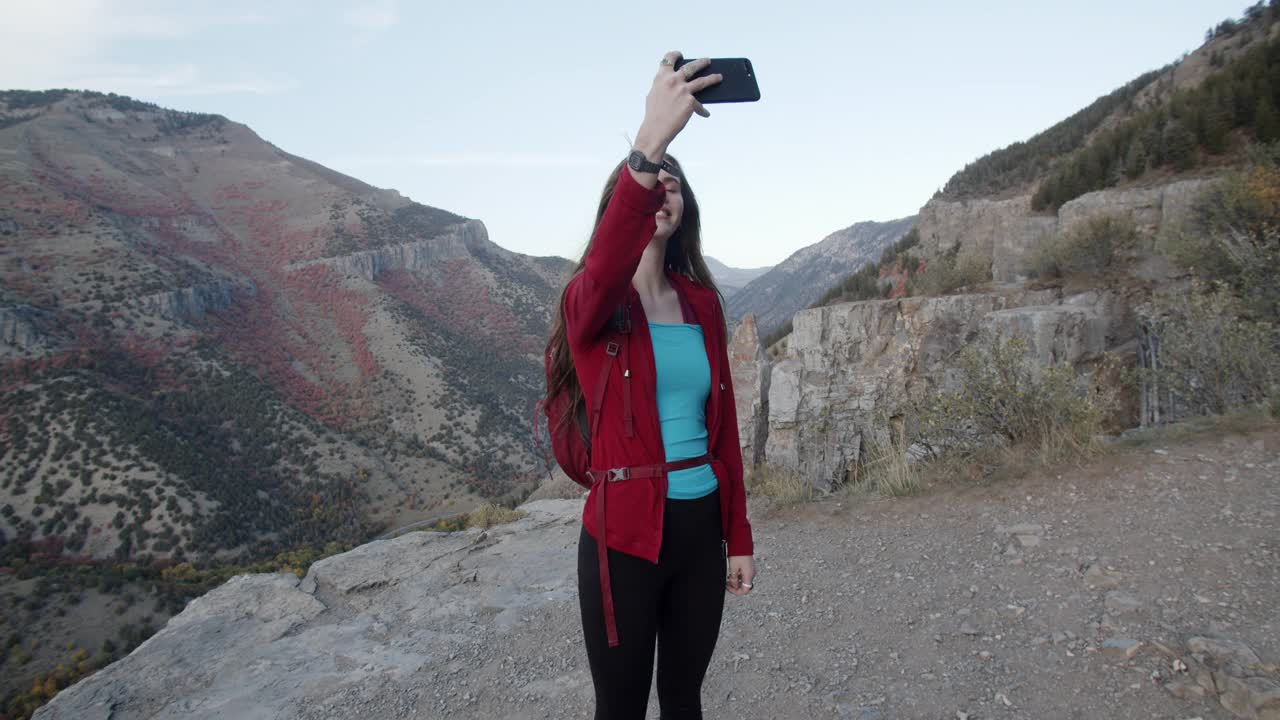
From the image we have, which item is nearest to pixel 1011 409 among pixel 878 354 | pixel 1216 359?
pixel 1216 359

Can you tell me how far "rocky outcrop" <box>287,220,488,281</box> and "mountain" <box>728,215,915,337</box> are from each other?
3004cm

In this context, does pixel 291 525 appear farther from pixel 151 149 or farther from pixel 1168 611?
pixel 151 149

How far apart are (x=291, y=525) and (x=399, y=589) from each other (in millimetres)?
27479

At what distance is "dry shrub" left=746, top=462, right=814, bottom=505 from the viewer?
211 inches

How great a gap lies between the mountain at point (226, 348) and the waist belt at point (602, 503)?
15418 millimetres

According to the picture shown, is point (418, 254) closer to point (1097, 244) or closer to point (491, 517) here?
point (491, 517)

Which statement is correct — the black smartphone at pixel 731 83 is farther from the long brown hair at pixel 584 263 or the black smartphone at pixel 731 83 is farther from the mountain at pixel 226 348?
the mountain at pixel 226 348

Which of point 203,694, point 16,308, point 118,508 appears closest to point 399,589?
point 203,694

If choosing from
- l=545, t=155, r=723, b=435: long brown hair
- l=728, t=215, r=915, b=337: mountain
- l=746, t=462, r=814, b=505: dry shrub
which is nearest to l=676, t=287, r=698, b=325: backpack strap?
l=545, t=155, r=723, b=435: long brown hair

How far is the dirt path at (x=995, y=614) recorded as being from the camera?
245 cm

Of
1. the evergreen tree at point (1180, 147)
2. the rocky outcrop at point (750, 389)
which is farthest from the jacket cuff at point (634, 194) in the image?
the evergreen tree at point (1180, 147)

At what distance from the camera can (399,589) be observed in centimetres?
473

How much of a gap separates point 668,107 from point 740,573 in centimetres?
104

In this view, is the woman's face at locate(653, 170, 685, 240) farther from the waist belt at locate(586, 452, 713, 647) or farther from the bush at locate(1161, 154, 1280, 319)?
the bush at locate(1161, 154, 1280, 319)
